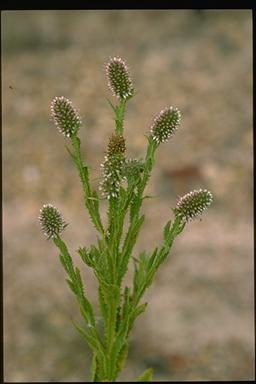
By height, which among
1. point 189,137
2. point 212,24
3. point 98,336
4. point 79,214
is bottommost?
point 98,336

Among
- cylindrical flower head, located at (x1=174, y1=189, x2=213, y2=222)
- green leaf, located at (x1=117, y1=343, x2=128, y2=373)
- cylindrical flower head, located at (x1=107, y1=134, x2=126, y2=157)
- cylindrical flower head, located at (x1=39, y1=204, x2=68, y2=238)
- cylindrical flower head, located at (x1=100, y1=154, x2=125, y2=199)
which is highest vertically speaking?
cylindrical flower head, located at (x1=107, y1=134, x2=126, y2=157)

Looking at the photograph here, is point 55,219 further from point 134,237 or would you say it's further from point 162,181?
point 162,181

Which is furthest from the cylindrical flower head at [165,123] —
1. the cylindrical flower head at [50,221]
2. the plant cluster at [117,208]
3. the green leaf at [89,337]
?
the green leaf at [89,337]

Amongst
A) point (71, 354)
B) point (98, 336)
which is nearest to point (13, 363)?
point (71, 354)

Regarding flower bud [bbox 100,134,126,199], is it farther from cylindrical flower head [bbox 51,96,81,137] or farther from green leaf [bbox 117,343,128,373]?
green leaf [bbox 117,343,128,373]

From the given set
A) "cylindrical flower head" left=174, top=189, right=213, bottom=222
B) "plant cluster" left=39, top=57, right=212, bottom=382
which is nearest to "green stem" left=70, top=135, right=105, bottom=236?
"plant cluster" left=39, top=57, right=212, bottom=382

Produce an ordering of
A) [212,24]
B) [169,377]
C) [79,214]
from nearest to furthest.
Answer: [169,377] → [79,214] → [212,24]

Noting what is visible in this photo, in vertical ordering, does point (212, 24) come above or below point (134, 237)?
above
